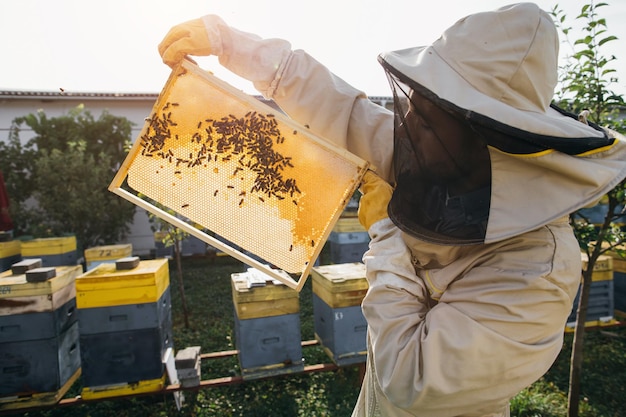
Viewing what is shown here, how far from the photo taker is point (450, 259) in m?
1.44

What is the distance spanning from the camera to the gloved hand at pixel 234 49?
1.67m

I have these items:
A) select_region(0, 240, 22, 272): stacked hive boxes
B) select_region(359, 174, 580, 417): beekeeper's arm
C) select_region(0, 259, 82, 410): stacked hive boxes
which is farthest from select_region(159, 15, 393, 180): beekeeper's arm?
select_region(0, 240, 22, 272): stacked hive boxes

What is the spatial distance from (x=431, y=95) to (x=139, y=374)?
419 centimetres

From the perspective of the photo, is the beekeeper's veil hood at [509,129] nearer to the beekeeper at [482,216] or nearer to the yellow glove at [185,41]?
the beekeeper at [482,216]

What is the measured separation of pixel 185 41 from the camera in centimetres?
165

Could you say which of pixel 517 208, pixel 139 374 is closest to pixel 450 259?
pixel 517 208

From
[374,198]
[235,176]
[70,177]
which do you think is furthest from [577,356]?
[70,177]

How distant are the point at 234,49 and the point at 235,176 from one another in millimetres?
581

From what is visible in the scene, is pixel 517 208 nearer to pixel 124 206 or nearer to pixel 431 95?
pixel 431 95

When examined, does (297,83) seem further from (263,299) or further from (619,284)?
(619,284)

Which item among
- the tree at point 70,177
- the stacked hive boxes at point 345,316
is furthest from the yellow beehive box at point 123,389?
the tree at point 70,177

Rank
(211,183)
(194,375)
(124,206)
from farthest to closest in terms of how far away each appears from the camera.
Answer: (124,206) < (194,375) < (211,183)

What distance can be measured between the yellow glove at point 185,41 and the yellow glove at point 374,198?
3.06 ft

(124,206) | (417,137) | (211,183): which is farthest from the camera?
(124,206)
